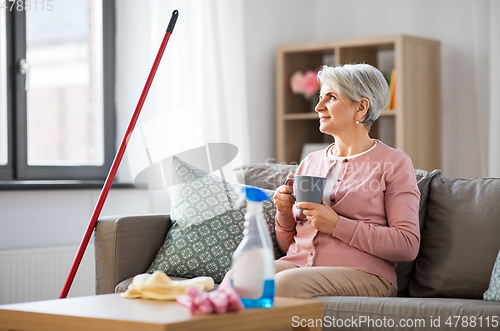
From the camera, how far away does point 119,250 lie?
1912mm

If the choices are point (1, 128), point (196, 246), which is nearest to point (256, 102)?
point (1, 128)

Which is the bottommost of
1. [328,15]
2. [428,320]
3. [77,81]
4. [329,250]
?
[428,320]

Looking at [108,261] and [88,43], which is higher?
[88,43]

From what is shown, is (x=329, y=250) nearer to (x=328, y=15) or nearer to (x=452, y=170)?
(x=452, y=170)

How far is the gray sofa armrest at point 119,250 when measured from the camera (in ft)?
6.25

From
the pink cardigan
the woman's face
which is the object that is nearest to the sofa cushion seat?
the pink cardigan

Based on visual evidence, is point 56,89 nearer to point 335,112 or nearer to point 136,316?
Result: point 335,112

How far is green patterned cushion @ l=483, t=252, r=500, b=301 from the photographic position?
1604 millimetres

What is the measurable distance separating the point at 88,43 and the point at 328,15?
164 centimetres

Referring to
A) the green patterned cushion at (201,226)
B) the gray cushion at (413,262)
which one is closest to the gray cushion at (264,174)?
the green patterned cushion at (201,226)

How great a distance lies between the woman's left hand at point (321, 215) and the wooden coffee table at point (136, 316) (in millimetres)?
483

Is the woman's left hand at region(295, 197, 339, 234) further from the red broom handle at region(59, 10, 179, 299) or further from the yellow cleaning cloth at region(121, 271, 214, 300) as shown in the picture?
the red broom handle at region(59, 10, 179, 299)

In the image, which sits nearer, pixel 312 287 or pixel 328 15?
pixel 312 287

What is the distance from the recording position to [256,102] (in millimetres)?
3771
